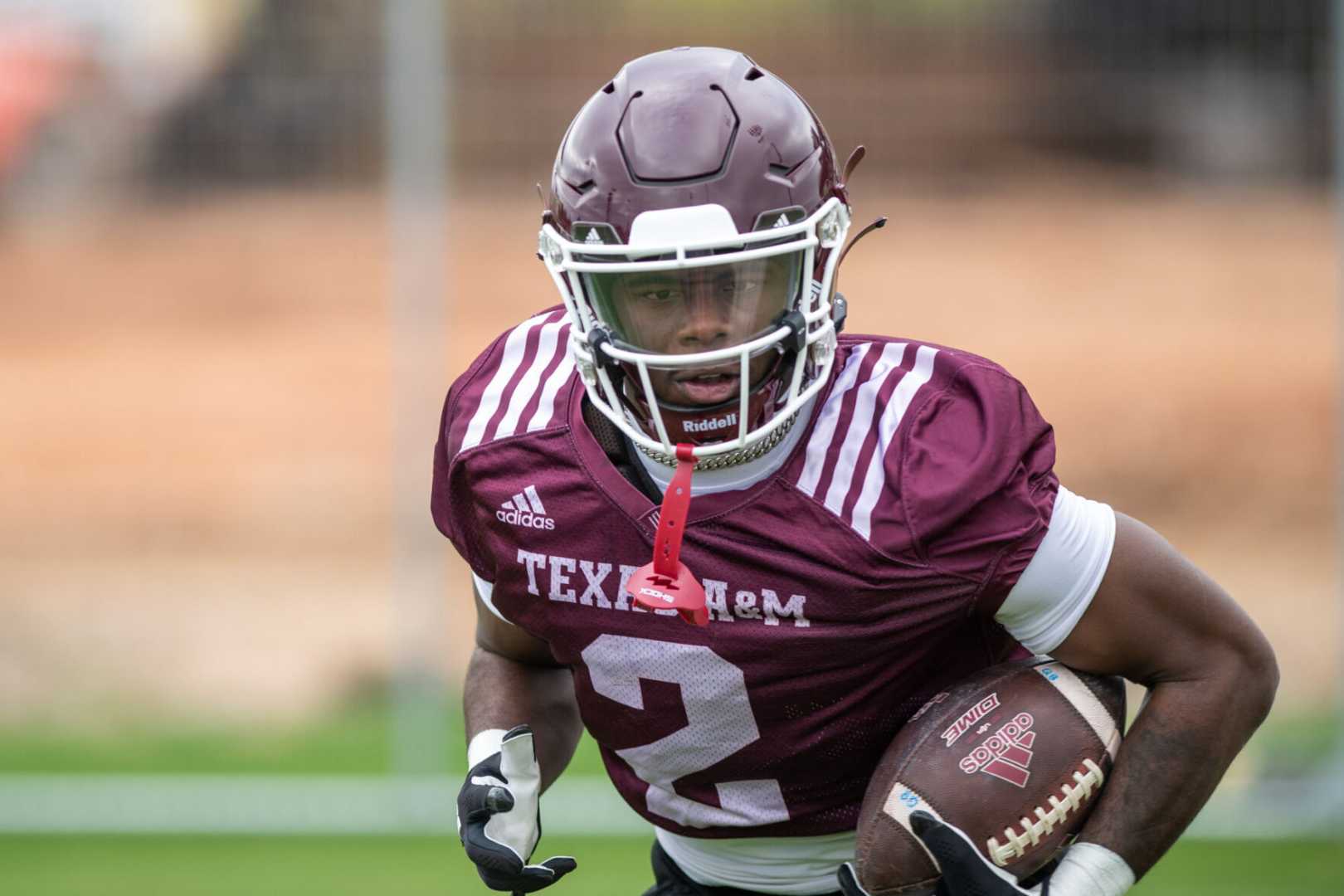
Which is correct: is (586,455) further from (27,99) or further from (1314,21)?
(27,99)

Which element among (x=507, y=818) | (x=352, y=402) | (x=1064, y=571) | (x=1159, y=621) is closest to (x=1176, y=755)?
(x=1159, y=621)

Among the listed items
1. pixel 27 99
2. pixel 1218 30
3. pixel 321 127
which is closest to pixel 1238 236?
pixel 1218 30

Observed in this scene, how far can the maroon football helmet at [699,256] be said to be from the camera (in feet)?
7.07

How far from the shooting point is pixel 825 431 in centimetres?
224

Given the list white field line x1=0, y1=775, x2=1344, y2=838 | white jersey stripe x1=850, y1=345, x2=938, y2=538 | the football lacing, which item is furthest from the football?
white field line x1=0, y1=775, x2=1344, y2=838

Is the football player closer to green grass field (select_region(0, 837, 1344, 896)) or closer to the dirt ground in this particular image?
green grass field (select_region(0, 837, 1344, 896))

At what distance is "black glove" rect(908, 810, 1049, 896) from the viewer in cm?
213

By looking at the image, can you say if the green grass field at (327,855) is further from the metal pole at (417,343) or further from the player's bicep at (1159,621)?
the player's bicep at (1159,621)

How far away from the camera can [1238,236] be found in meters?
6.77

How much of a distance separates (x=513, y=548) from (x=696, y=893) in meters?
0.62

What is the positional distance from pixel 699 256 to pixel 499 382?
0.48 metres

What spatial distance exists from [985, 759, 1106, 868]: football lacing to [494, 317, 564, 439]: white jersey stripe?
2.74ft

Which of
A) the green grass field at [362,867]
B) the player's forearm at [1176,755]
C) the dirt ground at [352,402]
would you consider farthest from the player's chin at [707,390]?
the dirt ground at [352,402]

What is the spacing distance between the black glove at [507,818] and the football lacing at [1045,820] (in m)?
0.58
